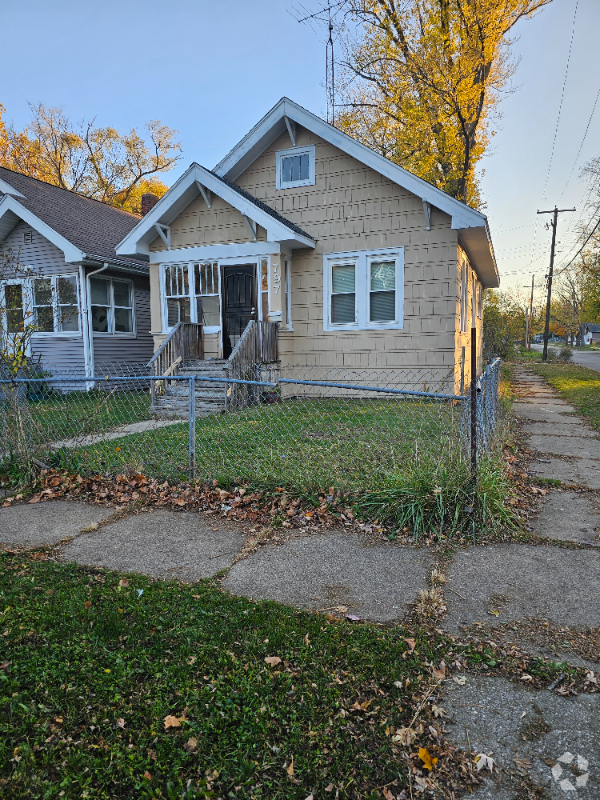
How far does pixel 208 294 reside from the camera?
12.3m

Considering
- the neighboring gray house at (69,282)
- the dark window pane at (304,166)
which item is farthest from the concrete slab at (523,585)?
the neighboring gray house at (69,282)

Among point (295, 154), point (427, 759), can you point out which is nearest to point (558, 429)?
point (427, 759)

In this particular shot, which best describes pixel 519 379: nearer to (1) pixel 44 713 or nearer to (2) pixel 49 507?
(2) pixel 49 507

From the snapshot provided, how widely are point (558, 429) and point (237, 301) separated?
24.5 ft

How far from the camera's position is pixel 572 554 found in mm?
3805

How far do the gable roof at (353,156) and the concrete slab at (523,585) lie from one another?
8248 millimetres

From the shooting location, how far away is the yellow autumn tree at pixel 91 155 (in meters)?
33.9

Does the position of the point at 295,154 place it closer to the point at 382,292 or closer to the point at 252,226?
the point at 252,226

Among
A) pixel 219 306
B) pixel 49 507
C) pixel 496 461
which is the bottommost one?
pixel 49 507

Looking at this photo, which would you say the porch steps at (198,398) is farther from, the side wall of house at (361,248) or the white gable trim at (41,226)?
the white gable trim at (41,226)

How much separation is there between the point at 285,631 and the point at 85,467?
401 centimetres

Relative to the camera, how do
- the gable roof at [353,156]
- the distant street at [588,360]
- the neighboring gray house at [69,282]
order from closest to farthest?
the gable roof at [353,156] → the neighboring gray house at [69,282] → the distant street at [588,360]

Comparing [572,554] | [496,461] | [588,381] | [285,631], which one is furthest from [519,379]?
[285,631]

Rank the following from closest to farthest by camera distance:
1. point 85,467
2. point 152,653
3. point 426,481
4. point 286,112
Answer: point 152,653 < point 426,481 < point 85,467 < point 286,112
